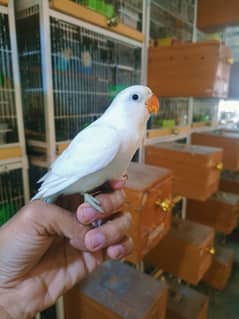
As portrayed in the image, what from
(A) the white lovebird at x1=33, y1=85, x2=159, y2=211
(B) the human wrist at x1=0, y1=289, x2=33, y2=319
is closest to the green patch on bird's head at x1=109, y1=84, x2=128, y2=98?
(A) the white lovebird at x1=33, y1=85, x2=159, y2=211

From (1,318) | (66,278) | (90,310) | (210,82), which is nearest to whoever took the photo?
(1,318)

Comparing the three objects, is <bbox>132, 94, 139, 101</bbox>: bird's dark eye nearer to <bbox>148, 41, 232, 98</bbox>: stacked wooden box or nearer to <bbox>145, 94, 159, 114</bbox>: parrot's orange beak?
<bbox>145, 94, 159, 114</bbox>: parrot's orange beak

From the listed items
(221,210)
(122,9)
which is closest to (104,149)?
(122,9)

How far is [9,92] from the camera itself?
0.75m

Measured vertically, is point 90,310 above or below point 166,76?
below

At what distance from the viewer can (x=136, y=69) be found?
118cm

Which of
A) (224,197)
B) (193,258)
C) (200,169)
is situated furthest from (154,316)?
(224,197)

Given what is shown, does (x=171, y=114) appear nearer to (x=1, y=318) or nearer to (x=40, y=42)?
(x=40, y=42)

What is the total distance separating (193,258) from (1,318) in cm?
88

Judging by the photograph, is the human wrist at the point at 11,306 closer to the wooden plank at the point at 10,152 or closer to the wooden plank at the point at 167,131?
the wooden plank at the point at 10,152

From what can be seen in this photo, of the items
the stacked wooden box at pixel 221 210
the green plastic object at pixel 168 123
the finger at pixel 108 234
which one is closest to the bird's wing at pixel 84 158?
the finger at pixel 108 234

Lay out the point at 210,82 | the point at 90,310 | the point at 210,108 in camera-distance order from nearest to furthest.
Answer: the point at 90,310
the point at 210,82
the point at 210,108

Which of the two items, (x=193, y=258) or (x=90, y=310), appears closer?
(x=90, y=310)

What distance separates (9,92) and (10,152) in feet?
0.62
